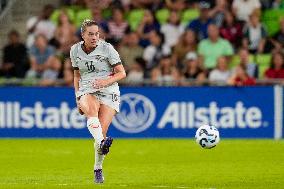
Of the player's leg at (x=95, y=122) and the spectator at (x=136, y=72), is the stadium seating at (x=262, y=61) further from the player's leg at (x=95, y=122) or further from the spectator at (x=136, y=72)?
the player's leg at (x=95, y=122)

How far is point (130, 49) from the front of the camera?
24.1 metres

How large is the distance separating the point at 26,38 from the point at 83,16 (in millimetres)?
1632

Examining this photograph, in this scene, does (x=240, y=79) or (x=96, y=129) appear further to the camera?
(x=240, y=79)

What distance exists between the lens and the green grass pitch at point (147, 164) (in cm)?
1305

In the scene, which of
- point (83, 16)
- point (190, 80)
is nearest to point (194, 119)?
point (190, 80)

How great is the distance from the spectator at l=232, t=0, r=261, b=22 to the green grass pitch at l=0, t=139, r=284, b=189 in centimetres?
404

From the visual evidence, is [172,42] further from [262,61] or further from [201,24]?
[262,61]

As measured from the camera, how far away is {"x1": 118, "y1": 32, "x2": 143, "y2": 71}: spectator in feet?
78.6

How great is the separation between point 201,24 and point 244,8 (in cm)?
118

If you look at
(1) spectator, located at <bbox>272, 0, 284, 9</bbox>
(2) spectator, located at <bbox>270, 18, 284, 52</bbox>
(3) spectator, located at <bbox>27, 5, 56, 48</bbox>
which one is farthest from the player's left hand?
(1) spectator, located at <bbox>272, 0, 284, 9</bbox>

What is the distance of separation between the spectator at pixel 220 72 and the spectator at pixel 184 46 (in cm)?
109

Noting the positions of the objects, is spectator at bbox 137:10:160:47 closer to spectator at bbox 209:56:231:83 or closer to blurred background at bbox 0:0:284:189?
blurred background at bbox 0:0:284:189

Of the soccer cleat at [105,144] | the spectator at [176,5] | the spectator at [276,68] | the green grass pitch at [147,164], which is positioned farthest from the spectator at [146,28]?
the soccer cleat at [105,144]

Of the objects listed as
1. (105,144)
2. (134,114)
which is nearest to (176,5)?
(134,114)
